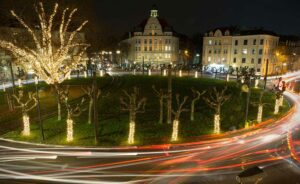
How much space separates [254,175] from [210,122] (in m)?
17.2

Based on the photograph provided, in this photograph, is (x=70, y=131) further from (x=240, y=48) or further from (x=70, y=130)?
(x=240, y=48)

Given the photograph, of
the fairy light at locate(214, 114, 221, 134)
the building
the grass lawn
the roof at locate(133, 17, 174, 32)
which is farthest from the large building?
the fairy light at locate(214, 114, 221, 134)

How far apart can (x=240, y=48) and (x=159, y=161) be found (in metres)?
61.6

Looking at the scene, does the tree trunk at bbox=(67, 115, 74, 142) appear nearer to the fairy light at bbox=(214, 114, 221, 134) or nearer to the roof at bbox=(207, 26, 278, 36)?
the fairy light at bbox=(214, 114, 221, 134)

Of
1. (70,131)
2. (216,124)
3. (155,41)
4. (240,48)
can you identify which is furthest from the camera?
(155,41)

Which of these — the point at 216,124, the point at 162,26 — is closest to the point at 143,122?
the point at 216,124

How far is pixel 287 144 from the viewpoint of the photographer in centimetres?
1941

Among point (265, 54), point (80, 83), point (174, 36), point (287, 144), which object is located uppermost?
point (174, 36)

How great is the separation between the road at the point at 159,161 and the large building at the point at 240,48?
51.6 m

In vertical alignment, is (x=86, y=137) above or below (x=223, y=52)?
below

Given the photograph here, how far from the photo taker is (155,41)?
80.7 metres

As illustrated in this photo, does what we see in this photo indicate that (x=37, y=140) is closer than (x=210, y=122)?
Yes

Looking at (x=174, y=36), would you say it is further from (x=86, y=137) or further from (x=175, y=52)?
(x=86, y=137)

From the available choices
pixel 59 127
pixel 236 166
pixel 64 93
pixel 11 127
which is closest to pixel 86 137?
pixel 59 127
